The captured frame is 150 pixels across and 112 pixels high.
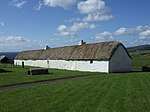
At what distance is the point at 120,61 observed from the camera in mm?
40406

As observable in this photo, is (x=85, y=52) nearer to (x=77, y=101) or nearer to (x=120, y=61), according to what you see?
(x=120, y=61)

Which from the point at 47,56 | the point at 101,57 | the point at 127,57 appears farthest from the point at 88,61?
the point at 47,56

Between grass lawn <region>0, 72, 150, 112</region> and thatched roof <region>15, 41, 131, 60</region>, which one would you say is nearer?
grass lawn <region>0, 72, 150, 112</region>

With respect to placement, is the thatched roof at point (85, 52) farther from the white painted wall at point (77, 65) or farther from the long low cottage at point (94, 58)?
the white painted wall at point (77, 65)

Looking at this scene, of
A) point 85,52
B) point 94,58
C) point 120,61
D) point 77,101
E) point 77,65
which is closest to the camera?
point 77,101

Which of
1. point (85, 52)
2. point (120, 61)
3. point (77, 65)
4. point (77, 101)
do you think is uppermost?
point (85, 52)

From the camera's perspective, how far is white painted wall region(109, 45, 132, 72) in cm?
3904

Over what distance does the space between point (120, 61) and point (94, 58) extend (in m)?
4.24

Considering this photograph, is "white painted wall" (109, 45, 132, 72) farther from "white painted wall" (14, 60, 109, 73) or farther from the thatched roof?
"white painted wall" (14, 60, 109, 73)

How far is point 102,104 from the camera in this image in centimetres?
1344

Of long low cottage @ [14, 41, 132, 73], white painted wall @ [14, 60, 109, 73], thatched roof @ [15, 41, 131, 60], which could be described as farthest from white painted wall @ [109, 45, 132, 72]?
white painted wall @ [14, 60, 109, 73]

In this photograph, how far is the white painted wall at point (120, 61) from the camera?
39044mm

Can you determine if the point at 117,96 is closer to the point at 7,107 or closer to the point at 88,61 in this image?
the point at 7,107

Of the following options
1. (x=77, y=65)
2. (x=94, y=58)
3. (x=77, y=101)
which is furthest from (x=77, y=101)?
(x=77, y=65)
